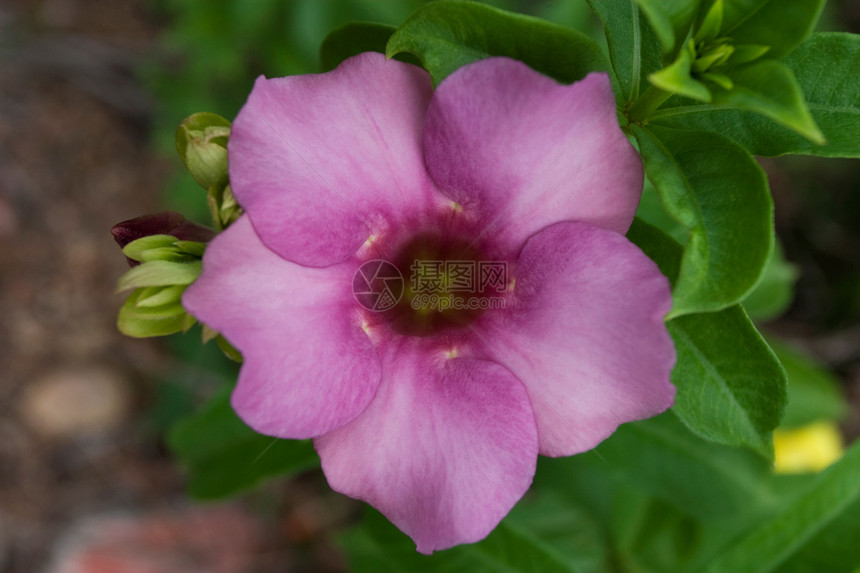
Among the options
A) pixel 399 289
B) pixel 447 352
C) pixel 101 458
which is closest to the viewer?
pixel 447 352

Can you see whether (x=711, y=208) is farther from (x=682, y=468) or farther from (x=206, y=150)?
(x=682, y=468)

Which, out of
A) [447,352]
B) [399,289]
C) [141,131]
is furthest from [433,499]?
[141,131]

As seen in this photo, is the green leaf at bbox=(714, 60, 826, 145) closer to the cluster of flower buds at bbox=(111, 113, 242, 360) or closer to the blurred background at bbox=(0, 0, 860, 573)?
the cluster of flower buds at bbox=(111, 113, 242, 360)

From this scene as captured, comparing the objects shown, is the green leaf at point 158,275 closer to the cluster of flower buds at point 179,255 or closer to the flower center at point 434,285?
the cluster of flower buds at point 179,255

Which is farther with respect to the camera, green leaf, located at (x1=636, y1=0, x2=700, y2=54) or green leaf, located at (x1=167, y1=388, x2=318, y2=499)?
green leaf, located at (x1=167, y1=388, x2=318, y2=499)

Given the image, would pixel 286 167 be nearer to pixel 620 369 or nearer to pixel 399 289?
pixel 399 289

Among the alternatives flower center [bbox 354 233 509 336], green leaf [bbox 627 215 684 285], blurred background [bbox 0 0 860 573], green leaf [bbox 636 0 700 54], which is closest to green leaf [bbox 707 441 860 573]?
green leaf [bbox 627 215 684 285]
